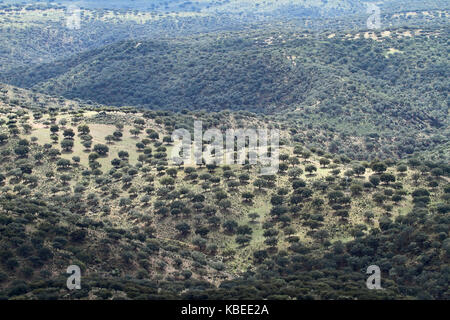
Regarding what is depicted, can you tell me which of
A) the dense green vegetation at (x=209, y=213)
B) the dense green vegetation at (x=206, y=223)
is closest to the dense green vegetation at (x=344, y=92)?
the dense green vegetation at (x=209, y=213)

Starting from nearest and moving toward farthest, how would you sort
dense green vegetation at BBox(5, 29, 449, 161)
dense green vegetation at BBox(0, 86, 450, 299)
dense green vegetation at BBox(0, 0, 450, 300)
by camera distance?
dense green vegetation at BBox(0, 86, 450, 299), dense green vegetation at BBox(0, 0, 450, 300), dense green vegetation at BBox(5, 29, 449, 161)

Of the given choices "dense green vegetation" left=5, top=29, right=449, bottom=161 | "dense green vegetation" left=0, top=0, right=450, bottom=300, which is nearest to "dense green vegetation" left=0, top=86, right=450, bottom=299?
"dense green vegetation" left=0, top=0, right=450, bottom=300

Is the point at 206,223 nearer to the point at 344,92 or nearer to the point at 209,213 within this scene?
the point at 209,213

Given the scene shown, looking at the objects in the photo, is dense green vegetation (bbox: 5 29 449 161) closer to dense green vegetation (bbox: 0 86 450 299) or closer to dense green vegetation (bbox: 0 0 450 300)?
dense green vegetation (bbox: 0 0 450 300)

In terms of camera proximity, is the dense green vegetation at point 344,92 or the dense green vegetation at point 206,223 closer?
the dense green vegetation at point 206,223

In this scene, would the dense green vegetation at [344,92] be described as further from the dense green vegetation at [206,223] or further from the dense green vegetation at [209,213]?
the dense green vegetation at [206,223]

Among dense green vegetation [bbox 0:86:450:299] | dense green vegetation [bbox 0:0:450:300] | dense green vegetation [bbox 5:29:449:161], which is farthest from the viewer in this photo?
dense green vegetation [bbox 5:29:449:161]

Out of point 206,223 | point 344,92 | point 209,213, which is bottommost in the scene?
point 206,223

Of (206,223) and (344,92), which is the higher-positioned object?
(344,92)

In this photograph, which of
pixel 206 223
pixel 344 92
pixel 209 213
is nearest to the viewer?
pixel 206 223

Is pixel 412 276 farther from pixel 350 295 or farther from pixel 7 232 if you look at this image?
pixel 7 232

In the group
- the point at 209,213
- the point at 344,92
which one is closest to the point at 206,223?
the point at 209,213

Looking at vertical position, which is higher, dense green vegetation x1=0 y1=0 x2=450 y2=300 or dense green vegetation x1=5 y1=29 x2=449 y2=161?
dense green vegetation x1=5 y1=29 x2=449 y2=161

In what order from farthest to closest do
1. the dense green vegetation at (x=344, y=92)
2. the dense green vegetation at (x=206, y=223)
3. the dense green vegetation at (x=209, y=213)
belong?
the dense green vegetation at (x=344, y=92) → the dense green vegetation at (x=209, y=213) → the dense green vegetation at (x=206, y=223)
